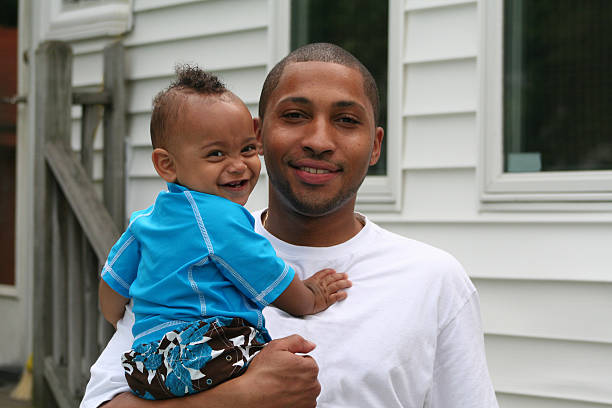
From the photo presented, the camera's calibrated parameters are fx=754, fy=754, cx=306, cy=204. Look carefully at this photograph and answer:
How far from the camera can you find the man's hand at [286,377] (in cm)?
162

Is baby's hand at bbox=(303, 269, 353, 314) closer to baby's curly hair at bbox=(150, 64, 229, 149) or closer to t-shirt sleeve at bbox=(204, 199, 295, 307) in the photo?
t-shirt sleeve at bbox=(204, 199, 295, 307)

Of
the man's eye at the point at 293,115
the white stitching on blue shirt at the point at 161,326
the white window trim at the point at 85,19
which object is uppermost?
the white window trim at the point at 85,19

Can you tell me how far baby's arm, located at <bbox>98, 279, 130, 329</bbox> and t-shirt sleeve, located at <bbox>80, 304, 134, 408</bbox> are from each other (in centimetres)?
3

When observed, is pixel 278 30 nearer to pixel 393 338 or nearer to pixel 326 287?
pixel 326 287

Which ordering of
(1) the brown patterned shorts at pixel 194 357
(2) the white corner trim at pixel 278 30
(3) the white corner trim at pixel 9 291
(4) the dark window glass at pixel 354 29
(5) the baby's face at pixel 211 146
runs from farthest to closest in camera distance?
(3) the white corner trim at pixel 9 291, (2) the white corner trim at pixel 278 30, (4) the dark window glass at pixel 354 29, (5) the baby's face at pixel 211 146, (1) the brown patterned shorts at pixel 194 357

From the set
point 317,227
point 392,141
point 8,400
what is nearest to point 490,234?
point 392,141

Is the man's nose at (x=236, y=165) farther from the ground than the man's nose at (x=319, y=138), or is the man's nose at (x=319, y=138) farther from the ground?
the man's nose at (x=319, y=138)

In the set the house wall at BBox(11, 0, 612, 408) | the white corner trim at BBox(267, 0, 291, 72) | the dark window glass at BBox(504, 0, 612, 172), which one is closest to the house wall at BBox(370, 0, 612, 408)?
the house wall at BBox(11, 0, 612, 408)

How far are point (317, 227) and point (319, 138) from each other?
242mm

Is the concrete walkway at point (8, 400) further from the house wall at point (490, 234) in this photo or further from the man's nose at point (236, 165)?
Result: the man's nose at point (236, 165)

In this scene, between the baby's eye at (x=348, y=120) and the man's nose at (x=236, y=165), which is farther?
the baby's eye at (x=348, y=120)

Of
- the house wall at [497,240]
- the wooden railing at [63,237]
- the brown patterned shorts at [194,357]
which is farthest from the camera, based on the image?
the wooden railing at [63,237]

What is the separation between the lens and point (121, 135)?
4.31 meters

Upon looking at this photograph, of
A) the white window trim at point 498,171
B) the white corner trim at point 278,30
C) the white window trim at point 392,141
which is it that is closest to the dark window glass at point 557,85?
the white window trim at point 498,171
